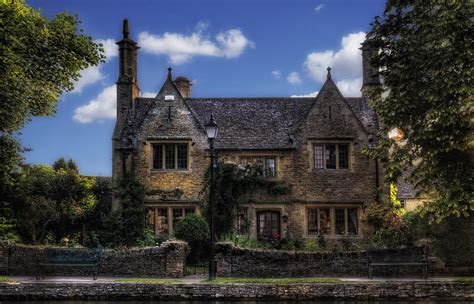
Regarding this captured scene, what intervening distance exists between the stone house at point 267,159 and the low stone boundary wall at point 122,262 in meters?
7.61

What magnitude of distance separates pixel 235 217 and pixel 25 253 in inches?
440

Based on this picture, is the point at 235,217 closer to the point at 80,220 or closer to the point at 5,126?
the point at 80,220

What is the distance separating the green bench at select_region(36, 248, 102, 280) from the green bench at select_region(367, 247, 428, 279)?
10841 mm

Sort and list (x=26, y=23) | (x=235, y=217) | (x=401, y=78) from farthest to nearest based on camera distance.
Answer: (x=235, y=217), (x=26, y=23), (x=401, y=78)

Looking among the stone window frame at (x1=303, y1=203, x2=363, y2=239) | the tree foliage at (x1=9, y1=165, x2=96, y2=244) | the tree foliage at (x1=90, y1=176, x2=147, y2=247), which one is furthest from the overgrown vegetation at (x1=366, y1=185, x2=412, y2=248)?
the tree foliage at (x1=9, y1=165, x2=96, y2=244)

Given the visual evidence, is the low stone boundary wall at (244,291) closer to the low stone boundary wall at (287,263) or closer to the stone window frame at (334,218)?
the low stone boundary wall at (287,263)

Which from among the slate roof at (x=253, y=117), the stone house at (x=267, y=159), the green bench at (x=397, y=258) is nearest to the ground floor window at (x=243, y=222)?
the stone house at (x=267, y=159)

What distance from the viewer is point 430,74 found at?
21.9 m

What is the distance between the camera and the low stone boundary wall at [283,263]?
2256 cm

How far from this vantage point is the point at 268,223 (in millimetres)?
30969

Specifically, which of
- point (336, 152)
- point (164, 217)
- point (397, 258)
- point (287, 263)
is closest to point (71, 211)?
point (164, 217)

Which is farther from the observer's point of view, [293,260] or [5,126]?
[5,126]

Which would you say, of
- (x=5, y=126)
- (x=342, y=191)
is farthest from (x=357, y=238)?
(x=5, y=126)

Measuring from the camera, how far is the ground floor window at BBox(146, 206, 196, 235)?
30.7 m
